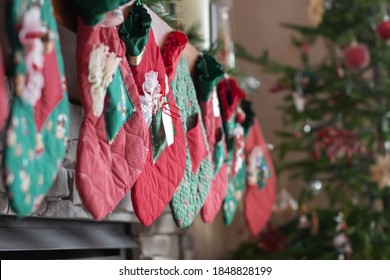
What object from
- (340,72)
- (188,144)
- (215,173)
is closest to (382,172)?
(340,72)

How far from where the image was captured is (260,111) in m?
3.52

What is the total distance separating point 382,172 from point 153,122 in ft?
4.59

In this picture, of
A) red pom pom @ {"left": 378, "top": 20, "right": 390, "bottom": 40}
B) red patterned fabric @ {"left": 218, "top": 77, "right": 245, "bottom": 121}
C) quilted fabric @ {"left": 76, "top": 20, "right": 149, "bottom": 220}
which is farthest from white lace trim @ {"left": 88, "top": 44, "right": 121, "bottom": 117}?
red pom pom @ {"left": 378, "top": 20, "right": 390, "bottom": 40}

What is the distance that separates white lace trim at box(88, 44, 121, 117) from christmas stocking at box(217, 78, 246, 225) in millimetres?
866

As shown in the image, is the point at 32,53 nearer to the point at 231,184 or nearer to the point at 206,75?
the point at 206,75

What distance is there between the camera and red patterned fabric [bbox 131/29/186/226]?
52.9 inches

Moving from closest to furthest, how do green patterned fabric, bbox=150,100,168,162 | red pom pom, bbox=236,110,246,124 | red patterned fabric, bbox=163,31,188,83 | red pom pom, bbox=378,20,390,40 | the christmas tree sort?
1. green patterned fabric, bbox=150,100,168,162
2. red patterned fabric, bbox=163,31,188,83
3. red pom pom, bbox=236,110,246,124
4. red pom pom, bbox=378,20,390,40
5. the christmas tree

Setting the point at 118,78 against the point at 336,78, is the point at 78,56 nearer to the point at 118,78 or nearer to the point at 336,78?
the point at 118,78

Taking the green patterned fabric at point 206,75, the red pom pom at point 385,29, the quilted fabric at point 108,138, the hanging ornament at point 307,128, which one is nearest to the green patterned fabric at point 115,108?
the quilted fabric at point 108,138

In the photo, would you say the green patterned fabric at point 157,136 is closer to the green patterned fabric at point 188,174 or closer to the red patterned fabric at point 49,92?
the green patterned fabric at point 188,174

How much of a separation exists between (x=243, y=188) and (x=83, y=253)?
683 mm

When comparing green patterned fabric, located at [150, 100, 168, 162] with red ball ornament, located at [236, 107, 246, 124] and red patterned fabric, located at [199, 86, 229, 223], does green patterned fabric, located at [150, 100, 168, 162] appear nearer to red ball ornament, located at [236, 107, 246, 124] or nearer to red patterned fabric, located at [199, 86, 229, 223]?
red patterned fabric, located at [199, 86, 229, 223]

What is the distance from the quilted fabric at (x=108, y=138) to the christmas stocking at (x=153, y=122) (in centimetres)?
7

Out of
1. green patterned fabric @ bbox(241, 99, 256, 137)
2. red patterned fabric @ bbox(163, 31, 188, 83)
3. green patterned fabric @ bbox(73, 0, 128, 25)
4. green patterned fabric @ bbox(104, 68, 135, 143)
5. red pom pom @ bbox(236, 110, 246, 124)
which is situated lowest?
green patterned fabric @ bbox(241, 99, 256, 137)
